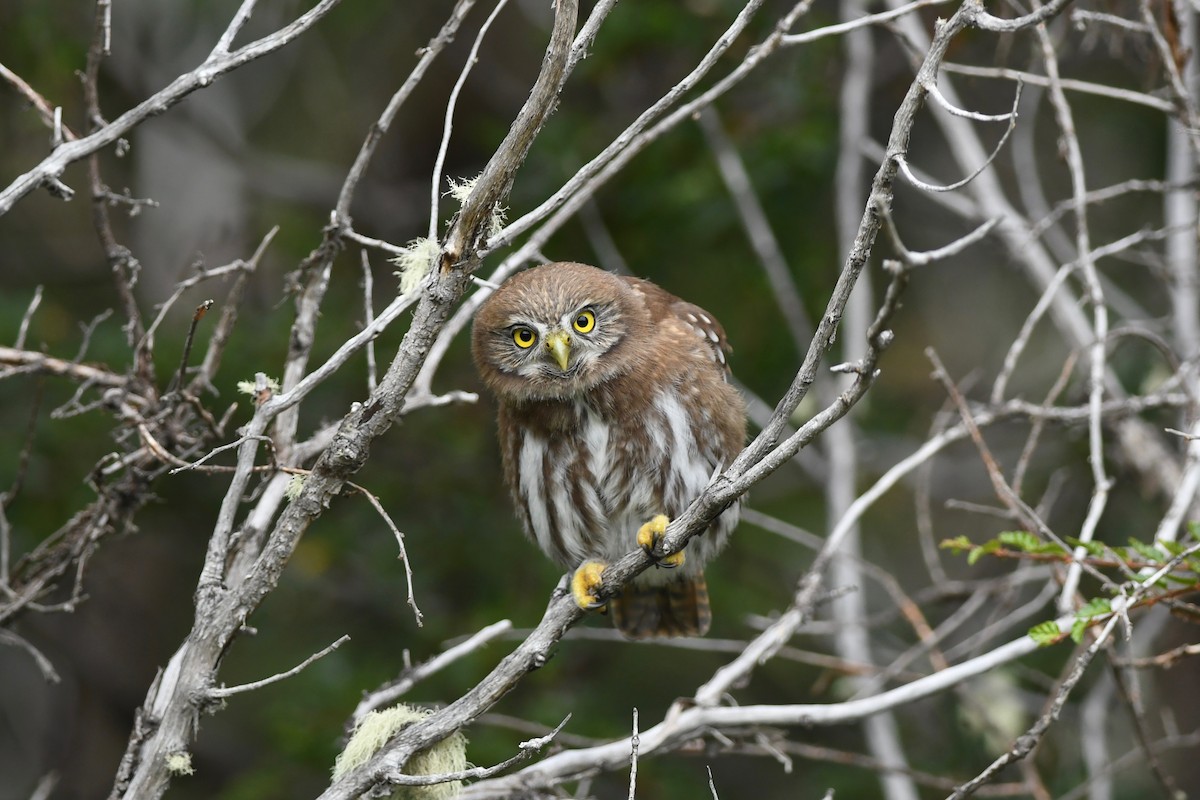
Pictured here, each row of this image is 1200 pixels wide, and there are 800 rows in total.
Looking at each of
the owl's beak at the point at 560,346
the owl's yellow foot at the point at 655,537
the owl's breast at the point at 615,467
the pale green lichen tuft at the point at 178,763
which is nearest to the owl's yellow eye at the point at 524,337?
the owl's beak at the point at 560,346

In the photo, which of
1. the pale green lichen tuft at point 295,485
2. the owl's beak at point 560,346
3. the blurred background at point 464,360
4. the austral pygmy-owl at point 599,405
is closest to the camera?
the pale green lichen tuft at point 295,485

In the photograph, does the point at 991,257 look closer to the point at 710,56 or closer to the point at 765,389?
the point at 765,389

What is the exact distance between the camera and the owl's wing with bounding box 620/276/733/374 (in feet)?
14.2

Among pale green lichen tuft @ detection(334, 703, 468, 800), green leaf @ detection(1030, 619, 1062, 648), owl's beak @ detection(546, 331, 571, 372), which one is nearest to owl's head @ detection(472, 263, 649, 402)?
owl's beak @ detection(546, 331, 571, 372)

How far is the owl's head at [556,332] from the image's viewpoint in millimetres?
4023

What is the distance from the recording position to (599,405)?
4062 mm

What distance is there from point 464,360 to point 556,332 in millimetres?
2464

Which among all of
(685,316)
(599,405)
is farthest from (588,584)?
(685,316)

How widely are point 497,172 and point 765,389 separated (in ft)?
14.2

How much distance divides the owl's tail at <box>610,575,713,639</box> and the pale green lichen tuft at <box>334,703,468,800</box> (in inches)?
61.8

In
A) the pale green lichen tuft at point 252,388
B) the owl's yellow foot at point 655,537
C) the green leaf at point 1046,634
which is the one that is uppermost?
the pale green lichen tuft at point 252,388

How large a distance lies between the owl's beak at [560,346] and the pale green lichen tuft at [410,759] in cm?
125

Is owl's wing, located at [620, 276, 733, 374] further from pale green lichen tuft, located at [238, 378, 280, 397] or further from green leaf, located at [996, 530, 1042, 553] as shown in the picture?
pale green lichen tuft, located at [238, 378, 280, 397]

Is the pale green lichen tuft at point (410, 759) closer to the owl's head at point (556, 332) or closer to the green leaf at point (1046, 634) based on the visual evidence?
the owl's head at point (556, 332)
